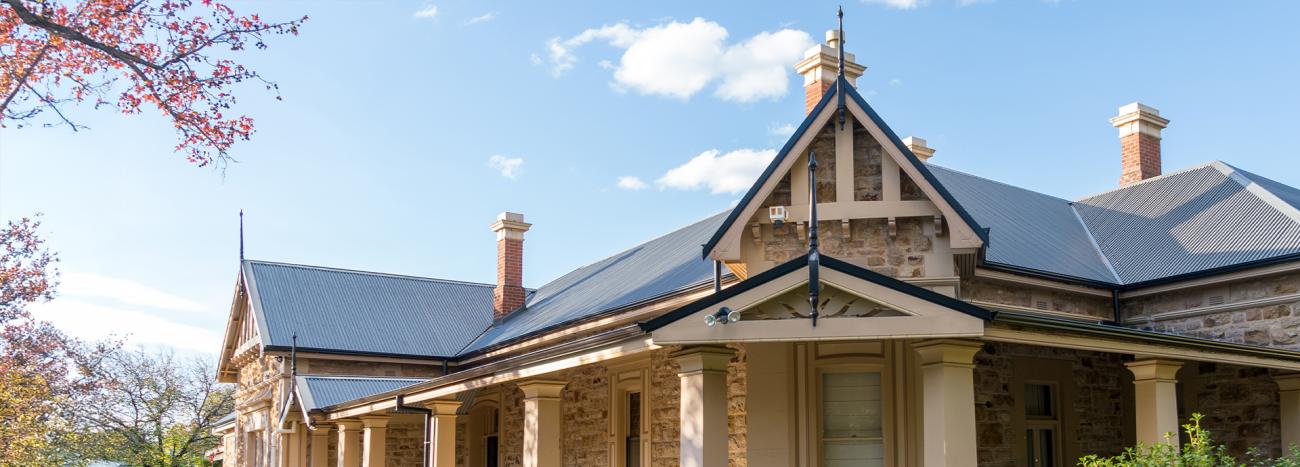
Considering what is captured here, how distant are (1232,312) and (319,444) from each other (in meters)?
15.5

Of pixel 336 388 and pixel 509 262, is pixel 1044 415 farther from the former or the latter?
pixel 509 262

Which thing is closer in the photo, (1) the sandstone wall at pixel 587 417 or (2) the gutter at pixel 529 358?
(2) the gutter at pixel 529 358

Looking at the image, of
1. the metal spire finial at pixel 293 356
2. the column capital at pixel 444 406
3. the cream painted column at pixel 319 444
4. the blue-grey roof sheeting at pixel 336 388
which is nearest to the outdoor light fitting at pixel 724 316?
the column capital at pixel 444 406

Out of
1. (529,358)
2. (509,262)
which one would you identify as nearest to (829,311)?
(529,358)

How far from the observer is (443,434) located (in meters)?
15.7

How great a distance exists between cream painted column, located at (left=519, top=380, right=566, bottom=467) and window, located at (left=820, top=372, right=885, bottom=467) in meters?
2.93

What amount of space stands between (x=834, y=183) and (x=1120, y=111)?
1173 centimetres

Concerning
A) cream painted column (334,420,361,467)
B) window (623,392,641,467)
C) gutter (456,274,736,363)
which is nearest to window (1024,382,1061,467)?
gutter (456,274,736,363)

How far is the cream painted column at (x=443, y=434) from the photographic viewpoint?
1552 cm

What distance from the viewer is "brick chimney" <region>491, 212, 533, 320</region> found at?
91.9ft

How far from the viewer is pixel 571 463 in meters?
18.7

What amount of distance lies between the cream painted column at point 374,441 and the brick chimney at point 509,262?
9.81 meters

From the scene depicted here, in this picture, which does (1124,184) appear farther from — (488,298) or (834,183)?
(488,298)

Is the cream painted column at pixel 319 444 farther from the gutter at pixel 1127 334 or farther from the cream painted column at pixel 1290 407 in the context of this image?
the cream painted column at pixel 1290 407
